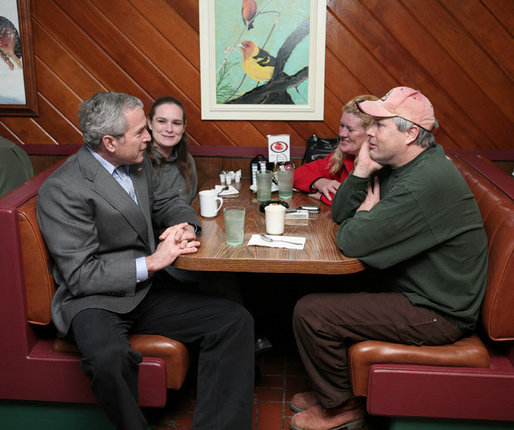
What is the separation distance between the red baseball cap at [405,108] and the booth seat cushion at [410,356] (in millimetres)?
889

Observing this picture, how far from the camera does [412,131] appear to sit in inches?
84.4

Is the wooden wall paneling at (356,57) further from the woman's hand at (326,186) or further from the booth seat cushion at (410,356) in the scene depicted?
the booth seat cushion at (410,356)

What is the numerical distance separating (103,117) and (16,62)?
178cm

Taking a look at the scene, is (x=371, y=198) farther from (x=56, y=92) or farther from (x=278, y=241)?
(x=56, y=92)

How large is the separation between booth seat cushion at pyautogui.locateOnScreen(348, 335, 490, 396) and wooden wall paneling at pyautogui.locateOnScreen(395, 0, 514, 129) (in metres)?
1.87

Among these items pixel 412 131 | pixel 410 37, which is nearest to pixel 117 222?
pixel 412 131

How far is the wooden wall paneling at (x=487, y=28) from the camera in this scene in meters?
3.26

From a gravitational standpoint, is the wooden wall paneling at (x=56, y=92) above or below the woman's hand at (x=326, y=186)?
above

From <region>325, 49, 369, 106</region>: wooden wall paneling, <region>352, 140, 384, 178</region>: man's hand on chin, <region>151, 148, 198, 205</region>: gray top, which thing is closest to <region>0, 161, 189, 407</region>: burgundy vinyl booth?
<region>151, 148, 198, 205</region>: gray top

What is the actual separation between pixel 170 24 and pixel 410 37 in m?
1.53

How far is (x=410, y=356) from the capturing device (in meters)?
2.08

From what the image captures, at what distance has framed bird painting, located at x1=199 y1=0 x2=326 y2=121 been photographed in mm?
3338

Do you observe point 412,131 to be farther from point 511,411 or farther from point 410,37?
point 410,37

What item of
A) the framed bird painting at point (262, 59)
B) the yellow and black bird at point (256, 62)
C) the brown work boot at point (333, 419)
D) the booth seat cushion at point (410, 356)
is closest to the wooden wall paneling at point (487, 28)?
the framed bird painting at point (262, 59)
